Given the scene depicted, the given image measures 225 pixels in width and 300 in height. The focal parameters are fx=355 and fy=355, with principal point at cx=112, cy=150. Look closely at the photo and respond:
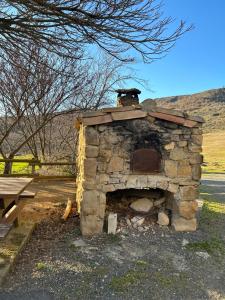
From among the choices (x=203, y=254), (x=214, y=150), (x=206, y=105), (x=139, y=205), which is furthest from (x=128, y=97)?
(x=206, y=105)

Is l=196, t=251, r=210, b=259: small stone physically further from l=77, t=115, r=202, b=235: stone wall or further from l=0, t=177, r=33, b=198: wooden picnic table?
l=0, t=177, r=33, b=198: wooden picnic table

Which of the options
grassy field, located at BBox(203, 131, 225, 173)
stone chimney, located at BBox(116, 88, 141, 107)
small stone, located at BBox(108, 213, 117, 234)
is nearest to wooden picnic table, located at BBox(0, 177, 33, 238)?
small stone, located at BBox(108, 213, 117, 234)

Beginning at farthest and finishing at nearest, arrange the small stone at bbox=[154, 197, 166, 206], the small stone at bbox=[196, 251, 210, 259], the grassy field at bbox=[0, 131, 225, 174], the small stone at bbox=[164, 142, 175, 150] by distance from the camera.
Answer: the grassy field at bbox=[0, 131, 225, 174]
the small stone at bbox=[154, 197, 166, 206]
the small stone at bbox=[164, 142, 175, 150]
the small stone at bbox=[196, 251, 210, 259]

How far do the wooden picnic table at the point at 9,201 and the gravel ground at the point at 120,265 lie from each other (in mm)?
677

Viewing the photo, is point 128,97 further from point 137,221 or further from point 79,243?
point 79,243

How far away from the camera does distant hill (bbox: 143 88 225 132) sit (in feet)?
179

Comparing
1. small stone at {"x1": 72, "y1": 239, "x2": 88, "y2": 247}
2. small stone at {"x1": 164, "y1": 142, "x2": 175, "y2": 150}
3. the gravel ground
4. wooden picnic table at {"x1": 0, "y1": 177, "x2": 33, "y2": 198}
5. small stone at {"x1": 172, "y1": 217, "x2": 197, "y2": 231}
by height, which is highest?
small stone at {"x1": 164, "y1": 142, "x2": 175, "y2": 150}

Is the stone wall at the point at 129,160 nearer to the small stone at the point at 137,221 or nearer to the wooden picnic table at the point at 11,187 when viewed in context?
the small stone at the point at 137,221

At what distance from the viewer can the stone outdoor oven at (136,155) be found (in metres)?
6.63

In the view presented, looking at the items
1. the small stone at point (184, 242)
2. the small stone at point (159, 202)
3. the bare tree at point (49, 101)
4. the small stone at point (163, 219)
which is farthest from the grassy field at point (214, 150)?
the small stone at point (184, 242)

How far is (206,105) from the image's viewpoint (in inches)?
2392

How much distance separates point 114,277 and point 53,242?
62.7 inches

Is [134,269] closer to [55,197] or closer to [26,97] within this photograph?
[55,197]

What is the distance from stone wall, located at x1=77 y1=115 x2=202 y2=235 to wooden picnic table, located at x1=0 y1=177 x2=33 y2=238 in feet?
4.06
